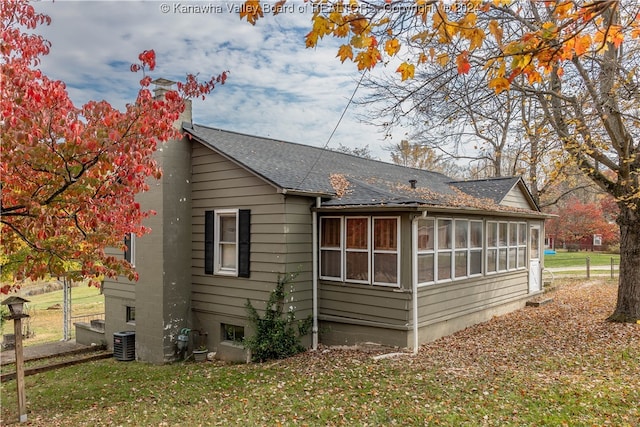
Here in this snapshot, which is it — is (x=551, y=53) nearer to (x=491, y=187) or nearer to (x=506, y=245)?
(x=506, y=245)

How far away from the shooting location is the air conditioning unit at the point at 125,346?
10.6m

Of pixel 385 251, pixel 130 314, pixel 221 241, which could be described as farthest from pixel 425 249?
pixel 130 314

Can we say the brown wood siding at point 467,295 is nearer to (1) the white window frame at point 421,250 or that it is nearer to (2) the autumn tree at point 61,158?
(1) the white window frame at point 421,250

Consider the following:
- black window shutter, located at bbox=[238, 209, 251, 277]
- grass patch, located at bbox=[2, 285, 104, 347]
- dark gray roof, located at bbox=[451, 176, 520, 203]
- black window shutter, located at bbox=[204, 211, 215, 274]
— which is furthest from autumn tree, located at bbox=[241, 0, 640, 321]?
grass patch, located at bbox=[2, 285, 104, 347]

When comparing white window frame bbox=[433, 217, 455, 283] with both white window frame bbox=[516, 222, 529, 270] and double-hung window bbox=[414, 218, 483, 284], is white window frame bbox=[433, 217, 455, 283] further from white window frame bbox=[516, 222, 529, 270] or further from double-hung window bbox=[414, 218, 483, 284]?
white window frame bbox=[516, 222, 529, 270]

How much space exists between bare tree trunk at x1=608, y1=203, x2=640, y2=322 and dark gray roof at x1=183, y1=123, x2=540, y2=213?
321 centimetres

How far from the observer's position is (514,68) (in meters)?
3.37

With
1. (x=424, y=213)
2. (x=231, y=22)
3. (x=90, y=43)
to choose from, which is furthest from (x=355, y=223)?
(x=90, y=43)

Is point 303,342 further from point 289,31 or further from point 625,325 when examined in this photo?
point 625,325

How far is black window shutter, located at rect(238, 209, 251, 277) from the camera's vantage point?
9.43 meters

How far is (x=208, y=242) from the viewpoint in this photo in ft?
33.3

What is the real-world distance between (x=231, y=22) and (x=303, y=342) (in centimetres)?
653

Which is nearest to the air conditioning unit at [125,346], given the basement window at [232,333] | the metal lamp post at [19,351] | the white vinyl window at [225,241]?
the basement window at [232,333]

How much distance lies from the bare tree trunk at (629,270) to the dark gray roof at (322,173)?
10.5ft
